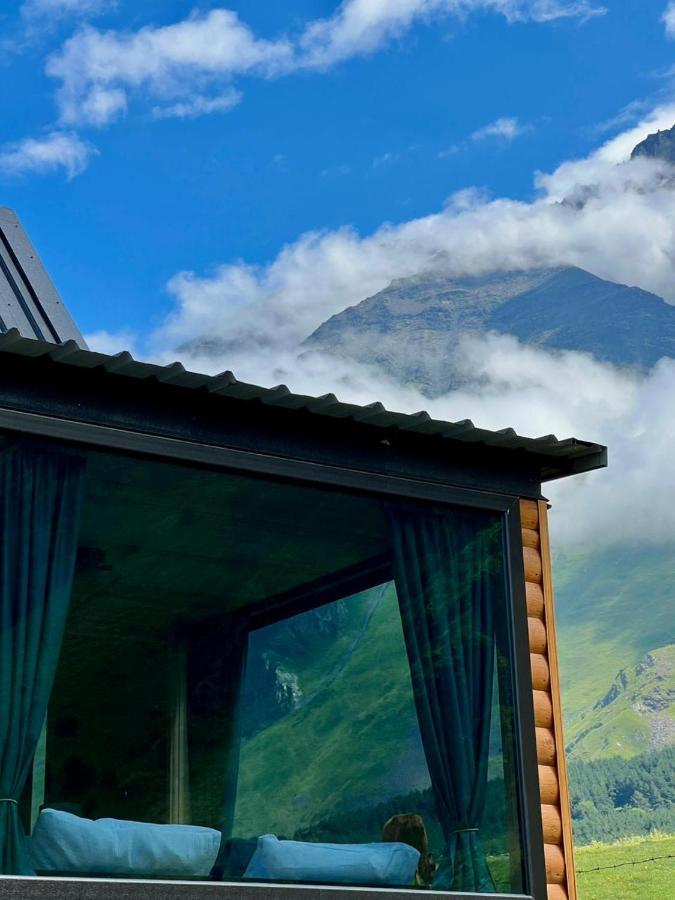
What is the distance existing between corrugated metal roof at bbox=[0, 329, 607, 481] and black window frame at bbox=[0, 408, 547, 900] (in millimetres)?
202

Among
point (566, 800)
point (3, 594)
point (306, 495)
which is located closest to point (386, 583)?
point (306, 495)

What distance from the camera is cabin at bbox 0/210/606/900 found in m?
4.34

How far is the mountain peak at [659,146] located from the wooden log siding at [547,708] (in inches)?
5036

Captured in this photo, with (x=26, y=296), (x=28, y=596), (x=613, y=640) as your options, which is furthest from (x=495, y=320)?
(x=28, y=596)

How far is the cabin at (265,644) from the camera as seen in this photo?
4344 mm

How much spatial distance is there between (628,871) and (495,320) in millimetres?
76582

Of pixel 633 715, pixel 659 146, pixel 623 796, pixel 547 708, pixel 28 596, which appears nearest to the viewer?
pixel 28 596

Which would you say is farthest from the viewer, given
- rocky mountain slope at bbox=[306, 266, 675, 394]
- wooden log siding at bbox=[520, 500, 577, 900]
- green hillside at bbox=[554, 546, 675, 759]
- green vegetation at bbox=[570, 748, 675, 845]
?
rocky mountain slope at bbox=[306, 266, 675, 394]

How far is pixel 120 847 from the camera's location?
14.3 ft

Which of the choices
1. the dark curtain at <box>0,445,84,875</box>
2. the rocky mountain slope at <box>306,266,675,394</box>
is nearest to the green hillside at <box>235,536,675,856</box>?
the dark curtain at <box>0,445,84,875</box>

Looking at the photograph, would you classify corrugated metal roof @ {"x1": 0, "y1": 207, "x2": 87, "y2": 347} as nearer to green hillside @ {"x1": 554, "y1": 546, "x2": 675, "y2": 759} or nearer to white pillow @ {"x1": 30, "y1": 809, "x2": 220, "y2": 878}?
white pillow @ {"x1": 30, "y1": 809, "x2": 220, "y2": 878}

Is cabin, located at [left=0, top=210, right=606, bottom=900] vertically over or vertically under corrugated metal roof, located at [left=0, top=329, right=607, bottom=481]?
under

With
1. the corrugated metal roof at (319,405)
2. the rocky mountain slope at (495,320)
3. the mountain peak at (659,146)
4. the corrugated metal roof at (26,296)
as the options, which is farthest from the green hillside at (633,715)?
the mountain peak at (659,146)

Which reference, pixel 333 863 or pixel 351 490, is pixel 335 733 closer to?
pixel 333 863
